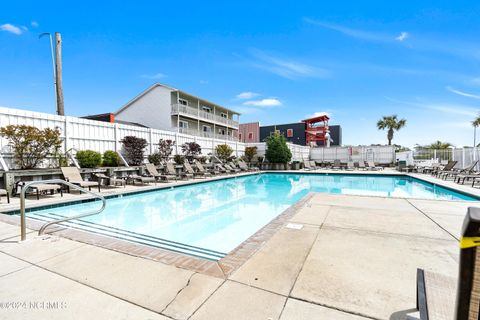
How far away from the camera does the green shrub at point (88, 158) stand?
32.9 feet

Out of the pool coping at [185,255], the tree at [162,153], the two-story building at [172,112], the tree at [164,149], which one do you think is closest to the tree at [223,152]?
the two-story building at [172,112]

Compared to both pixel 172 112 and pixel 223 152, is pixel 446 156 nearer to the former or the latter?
pixel 223 152

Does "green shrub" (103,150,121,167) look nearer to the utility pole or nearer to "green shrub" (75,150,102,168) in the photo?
"green shrub" (75,150,102,168)

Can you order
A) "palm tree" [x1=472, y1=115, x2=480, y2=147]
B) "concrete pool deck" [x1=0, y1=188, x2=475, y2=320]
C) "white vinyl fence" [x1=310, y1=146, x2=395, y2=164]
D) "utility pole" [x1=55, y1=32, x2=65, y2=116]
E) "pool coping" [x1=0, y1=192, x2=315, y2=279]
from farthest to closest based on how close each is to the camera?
"palm tree" [x1=472, y1=115, x2=480, y2=147], "white vinyl fence" [x1=310, y1=146, x2=395, y2=164], "utility pole" [x1=55, y1=32, x2=65, y2=116], "pool coping" [x1=0, y1=192, x2=315, y2=279], "concrete pool deck" [x1=0, y1=188, x2=475, y2=320]

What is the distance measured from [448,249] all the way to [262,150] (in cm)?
2156

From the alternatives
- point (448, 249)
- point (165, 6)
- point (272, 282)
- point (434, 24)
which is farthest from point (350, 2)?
point (272, 282)

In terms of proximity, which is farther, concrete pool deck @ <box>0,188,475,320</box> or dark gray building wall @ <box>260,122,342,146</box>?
dark gray building wall @ <box>260,122,342,146</box>

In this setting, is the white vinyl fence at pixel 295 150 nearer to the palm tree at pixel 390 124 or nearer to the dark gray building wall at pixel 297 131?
the dark gray building wall at pixel 297 131

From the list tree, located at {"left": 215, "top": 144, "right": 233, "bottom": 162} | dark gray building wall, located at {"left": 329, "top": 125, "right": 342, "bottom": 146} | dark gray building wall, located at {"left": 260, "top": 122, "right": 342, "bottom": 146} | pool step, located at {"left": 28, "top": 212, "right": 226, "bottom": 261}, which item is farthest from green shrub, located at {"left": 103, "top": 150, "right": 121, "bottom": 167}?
dark gray building wall, located at {"left": 329, "top": 125, "right": 342, "bottom": 146}

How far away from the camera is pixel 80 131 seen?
10578 millimetres

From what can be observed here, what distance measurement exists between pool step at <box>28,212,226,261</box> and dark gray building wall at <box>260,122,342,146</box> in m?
36.4

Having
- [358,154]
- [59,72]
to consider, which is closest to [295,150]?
[358,154]

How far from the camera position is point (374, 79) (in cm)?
1791

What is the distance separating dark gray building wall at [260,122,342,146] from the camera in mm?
39750
